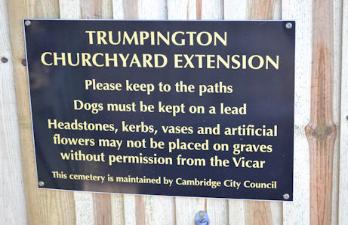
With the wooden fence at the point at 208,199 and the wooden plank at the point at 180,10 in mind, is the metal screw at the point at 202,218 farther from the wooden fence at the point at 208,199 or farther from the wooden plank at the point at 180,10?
the wooden plank at the point at 180,10

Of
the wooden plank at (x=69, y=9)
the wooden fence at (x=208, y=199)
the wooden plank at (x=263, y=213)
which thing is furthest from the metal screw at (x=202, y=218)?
the wooden plank at (x=69, y=9)

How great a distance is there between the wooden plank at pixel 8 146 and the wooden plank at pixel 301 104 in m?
1.01

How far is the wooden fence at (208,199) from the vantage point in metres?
1.87

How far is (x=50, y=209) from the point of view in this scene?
2176mm

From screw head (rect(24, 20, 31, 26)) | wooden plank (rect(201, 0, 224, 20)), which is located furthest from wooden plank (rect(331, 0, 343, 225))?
screw head (rect(24, 20, 31, 26))

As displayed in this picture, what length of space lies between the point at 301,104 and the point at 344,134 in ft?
0.58

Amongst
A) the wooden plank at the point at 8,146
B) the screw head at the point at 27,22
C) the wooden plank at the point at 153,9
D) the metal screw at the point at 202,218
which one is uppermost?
the wooden plank at the point at 153,9

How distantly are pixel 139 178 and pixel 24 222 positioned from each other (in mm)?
520

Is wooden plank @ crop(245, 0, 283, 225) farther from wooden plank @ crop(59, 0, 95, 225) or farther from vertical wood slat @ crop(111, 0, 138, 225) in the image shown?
wooden plank @ crop(59, 0, 95, 225)

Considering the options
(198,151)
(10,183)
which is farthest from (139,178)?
(10,183)

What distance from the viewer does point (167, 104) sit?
1968mm

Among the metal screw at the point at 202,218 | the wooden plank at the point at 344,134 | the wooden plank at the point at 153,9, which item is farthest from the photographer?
the metal screw at the point at 202,218

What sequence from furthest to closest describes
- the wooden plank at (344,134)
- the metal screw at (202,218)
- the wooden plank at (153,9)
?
the metal screw at (202,218)
the wooden plank at (153,9)
the wooden plank at (344,134)

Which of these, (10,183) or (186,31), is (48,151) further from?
(186,31)
